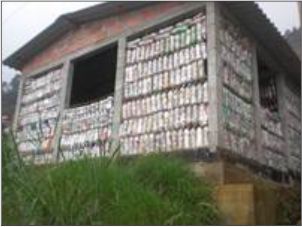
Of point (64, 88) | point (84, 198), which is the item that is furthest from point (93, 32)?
point (84, 198)

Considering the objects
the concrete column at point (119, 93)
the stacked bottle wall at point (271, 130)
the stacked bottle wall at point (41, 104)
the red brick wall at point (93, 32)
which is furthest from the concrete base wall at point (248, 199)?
the stacked bottle wall at point (41, 104)

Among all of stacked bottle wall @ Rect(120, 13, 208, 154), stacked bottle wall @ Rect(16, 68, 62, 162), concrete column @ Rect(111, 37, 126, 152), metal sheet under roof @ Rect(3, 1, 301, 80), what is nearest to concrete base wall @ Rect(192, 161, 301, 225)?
stacked bottle wall @ Rect(120, 13, 208, 154)

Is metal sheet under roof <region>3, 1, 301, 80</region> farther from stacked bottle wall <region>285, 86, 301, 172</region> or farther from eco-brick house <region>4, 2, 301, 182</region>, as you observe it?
stacked bottle wall <region>285, 86, 301, 172</region>

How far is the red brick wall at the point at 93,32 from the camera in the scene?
7.47 metres

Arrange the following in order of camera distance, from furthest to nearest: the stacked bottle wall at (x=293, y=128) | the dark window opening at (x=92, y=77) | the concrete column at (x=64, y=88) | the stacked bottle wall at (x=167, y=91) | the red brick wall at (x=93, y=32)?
1. the stacked bottle wall at (x=293, y=128)
2. the dark window opening at (x=92, y=77)
3. the concrete column at (x=64, y=88)
4. the red brick wall at (x=93, y=32)
5. the stacked bottle wall at (x=167, y=91)

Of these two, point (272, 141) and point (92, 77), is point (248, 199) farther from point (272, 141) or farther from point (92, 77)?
point (92, 77)

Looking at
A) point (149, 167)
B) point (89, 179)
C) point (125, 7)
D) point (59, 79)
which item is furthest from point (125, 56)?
point (89, 179)

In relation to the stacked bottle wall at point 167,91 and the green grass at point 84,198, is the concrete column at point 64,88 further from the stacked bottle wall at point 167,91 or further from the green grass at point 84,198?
the green grass at point 84,198

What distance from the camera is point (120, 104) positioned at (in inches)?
293

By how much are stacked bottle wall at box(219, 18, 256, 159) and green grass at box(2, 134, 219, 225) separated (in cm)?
206

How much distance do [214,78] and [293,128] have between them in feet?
11.4

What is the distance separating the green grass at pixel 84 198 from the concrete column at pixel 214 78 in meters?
1.49

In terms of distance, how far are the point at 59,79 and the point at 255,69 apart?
2927mm

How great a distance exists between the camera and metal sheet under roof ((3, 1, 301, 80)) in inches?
284
